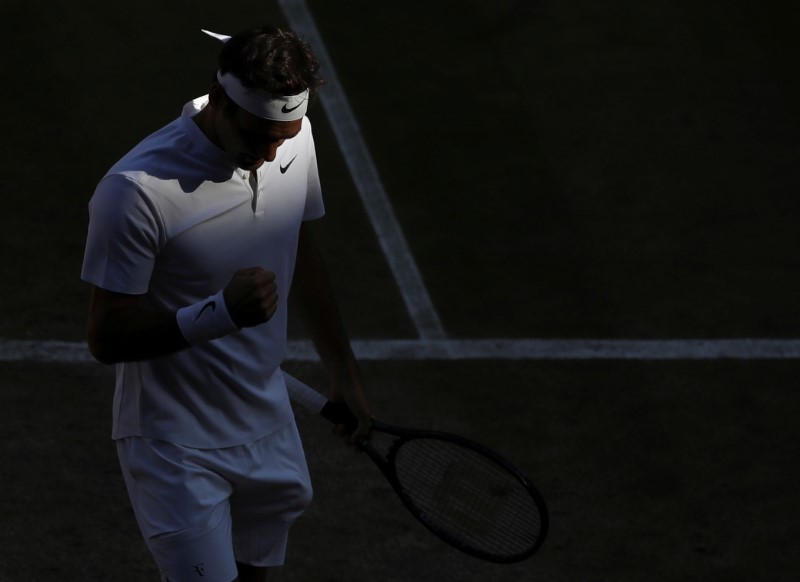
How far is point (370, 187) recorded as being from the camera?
27.9 ft

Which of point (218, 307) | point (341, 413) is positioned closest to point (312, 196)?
point (341, 413)

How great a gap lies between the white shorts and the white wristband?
50 centimetres

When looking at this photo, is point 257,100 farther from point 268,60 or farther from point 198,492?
point 198,492

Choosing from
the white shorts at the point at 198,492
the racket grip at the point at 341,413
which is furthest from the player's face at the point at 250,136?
the racket grip at the point at 341,413

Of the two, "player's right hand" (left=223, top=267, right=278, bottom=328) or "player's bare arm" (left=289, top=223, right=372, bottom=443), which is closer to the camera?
"player's right hand" (left=223, top=267, right=278, bottom=328)

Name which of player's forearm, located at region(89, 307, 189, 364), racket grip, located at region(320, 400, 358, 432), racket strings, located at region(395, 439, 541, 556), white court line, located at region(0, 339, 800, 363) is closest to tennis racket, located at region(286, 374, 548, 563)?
racket strings, located at region(395, 439, 541, 556)

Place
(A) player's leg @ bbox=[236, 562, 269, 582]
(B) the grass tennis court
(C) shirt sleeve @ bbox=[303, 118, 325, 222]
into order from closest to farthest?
(C) shirt sleeve @ bbox=[303, 118, 325, 222] < (A) player's leg @ bbox=[236, 562, 269, 582] < (B) the grass tennis court

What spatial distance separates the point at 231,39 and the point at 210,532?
4.62 ft

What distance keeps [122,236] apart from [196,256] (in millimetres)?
240

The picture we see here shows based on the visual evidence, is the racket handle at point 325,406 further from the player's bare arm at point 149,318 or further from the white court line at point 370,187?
the white court line at point 370,187

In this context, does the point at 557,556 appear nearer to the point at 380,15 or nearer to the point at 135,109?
the point at 135,109

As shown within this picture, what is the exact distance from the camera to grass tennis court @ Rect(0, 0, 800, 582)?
604cm

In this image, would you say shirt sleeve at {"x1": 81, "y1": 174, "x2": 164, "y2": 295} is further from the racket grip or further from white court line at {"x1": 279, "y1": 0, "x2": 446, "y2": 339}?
white court line at {"x1": 279, "y1": 0, "x2": 446, "y2": 339}

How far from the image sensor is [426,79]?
9609mm
